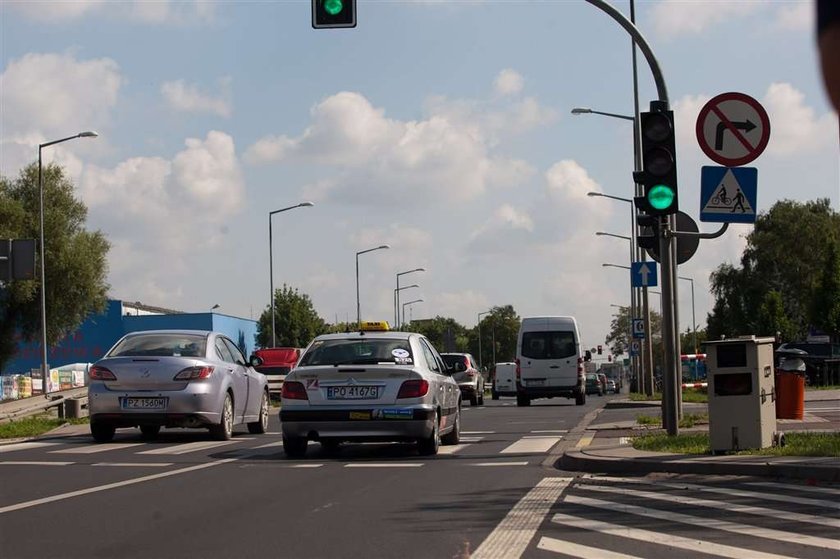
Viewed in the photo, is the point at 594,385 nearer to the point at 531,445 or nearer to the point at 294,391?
the point at 531,445

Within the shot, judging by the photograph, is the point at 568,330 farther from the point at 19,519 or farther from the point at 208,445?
the point at 19,519

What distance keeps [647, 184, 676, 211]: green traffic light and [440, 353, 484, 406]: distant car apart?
25.4 metres

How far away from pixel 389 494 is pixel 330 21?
739cm

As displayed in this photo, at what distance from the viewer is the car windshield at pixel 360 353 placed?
14.5 m

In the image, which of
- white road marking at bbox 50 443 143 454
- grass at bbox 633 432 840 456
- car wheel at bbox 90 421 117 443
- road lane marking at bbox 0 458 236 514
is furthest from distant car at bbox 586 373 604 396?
road lane marking at bbox 0 458 236 514

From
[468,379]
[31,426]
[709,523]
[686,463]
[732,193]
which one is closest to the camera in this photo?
[709,523]

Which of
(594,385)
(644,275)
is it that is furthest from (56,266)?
(644,275)

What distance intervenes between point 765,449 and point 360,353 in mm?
4907

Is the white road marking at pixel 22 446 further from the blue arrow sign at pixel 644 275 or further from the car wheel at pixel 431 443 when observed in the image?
the blue arrow sign at pixel 644 275

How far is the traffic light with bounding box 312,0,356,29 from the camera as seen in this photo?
1548cm

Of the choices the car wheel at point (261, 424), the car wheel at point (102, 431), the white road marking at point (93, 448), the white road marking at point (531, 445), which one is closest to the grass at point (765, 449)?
the white road marking at point (531, 445)

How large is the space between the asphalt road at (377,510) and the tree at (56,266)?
60.8 meters

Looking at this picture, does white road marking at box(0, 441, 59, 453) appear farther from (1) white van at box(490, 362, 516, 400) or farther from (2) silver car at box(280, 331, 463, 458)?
(1) white van at box(490, 362, 516, 400)

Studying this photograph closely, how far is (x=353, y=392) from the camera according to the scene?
14031 millimetres
